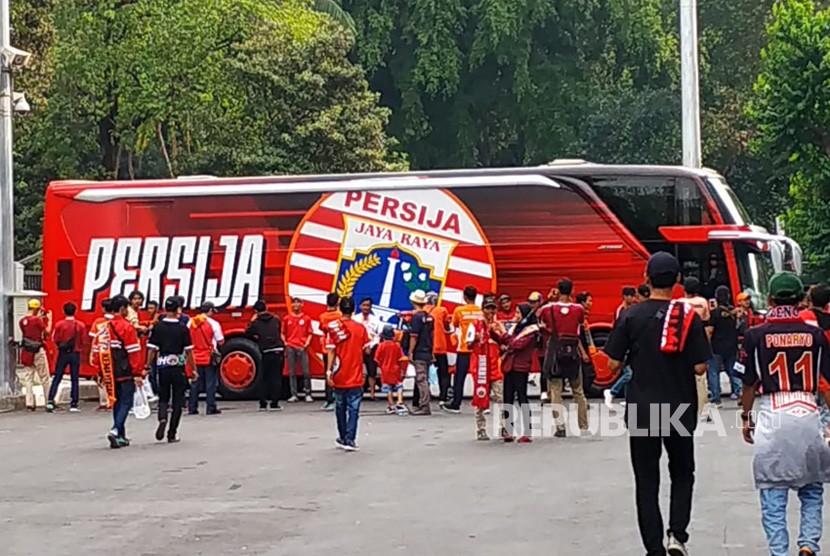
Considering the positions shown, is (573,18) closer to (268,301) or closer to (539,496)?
(268,301)

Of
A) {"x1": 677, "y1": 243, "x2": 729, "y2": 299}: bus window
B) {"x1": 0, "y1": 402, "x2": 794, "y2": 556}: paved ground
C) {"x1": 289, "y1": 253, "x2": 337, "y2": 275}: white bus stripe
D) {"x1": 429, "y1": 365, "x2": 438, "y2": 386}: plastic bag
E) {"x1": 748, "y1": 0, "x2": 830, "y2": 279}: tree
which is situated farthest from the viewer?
{"x1": 748, "y1": 0, "x2": 830, "y2": 279}: tree

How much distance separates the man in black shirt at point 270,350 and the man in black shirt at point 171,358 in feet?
16.5

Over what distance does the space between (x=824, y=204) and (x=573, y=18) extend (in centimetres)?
1691

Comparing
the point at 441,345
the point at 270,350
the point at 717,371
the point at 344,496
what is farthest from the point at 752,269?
the point at 344,496

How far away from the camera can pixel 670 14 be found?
4991 centimetres

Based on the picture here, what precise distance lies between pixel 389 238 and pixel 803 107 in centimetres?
1106

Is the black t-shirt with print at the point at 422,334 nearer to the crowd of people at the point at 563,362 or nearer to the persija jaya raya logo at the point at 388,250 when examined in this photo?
the crowd of people at the point at 563,362

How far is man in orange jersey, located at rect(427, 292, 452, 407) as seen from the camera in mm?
21797

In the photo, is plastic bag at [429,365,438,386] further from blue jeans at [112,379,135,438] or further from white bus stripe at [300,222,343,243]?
blue jeans at [112,379,135,438]

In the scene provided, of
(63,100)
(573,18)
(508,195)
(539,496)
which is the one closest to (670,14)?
(573,18)

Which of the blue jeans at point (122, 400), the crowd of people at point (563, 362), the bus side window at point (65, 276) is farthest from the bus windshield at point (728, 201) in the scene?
the bus side window at point (65, 276)

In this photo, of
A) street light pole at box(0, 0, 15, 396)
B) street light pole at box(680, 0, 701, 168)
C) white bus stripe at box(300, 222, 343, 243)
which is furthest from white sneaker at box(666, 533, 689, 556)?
street light pole at box(680, 0, 701, 168)

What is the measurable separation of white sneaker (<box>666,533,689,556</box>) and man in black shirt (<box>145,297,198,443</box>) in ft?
29.5

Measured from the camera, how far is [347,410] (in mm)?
16047
